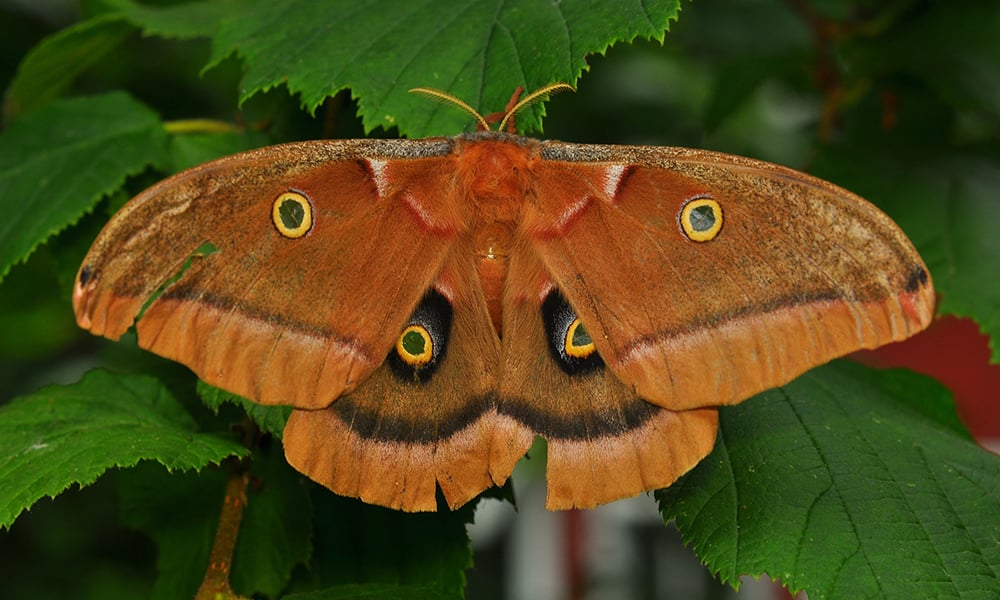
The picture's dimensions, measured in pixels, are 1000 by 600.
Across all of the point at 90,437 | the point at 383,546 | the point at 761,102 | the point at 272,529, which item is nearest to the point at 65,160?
the point at 90,437

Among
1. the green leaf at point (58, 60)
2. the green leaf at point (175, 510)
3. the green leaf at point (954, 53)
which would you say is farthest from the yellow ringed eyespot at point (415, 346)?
the green leaf at point (954, 53)

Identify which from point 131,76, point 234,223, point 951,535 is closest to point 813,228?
point 951,535

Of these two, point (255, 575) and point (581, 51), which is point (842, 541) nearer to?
point (581, 51)

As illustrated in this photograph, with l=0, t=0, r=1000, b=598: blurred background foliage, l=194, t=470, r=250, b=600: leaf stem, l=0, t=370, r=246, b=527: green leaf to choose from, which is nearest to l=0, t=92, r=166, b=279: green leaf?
l=0, t=0, r=1000, b=598: blurred background foliage

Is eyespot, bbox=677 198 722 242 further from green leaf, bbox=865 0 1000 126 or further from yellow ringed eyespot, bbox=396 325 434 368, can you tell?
green leaf, bbox=865 0 1000 126

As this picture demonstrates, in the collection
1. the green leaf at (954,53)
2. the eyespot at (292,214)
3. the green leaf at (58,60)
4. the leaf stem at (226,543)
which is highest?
the green leaf at (954,53)

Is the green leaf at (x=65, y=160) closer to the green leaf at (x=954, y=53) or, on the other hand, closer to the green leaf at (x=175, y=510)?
the green leaf at (x=175, y=510)

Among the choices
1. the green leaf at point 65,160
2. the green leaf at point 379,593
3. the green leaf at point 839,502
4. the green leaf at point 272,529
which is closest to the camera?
the green leaf at point 839,502

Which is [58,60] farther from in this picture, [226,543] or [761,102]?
[761,102]
